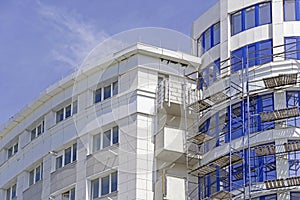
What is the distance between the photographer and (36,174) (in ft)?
179

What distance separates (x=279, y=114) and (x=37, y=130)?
722 inches

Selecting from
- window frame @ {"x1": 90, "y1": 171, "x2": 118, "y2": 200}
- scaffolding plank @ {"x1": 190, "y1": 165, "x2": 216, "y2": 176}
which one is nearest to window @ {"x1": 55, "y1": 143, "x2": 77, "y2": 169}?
window frame @ {"x1": 90, "y1": 171, "x2": 118, "y2": 200}

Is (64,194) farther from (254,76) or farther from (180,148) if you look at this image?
Result: (254,76)

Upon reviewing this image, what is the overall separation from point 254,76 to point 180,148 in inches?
207

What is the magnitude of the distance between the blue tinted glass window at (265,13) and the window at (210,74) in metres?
3.23

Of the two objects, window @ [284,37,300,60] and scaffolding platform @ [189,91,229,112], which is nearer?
window @ [284,37,300,60]

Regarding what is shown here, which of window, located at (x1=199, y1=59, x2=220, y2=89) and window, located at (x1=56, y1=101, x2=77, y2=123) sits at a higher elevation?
window, located at (x1=199, y1=59, x2=220, y2=89)

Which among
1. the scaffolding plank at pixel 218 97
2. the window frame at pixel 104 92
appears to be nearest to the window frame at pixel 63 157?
the window frame at pixel 104 92

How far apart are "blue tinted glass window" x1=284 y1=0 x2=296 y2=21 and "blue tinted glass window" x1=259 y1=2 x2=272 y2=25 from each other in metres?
0.82

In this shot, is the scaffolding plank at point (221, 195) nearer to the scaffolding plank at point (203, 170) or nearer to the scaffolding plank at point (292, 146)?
the scaffolding plank at point (203, 170)

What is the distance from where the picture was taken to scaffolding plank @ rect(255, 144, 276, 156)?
42.5 meters

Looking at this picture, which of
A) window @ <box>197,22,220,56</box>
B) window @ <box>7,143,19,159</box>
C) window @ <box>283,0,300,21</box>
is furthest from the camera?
window @ <box>7,143,19,159</box>

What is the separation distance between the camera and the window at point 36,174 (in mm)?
53906

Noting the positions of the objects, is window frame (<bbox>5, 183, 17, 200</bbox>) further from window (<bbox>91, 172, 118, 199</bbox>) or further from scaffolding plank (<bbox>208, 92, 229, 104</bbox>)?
scaffolding plank (<bbox>208, 92, 229, 104</bbox>)
